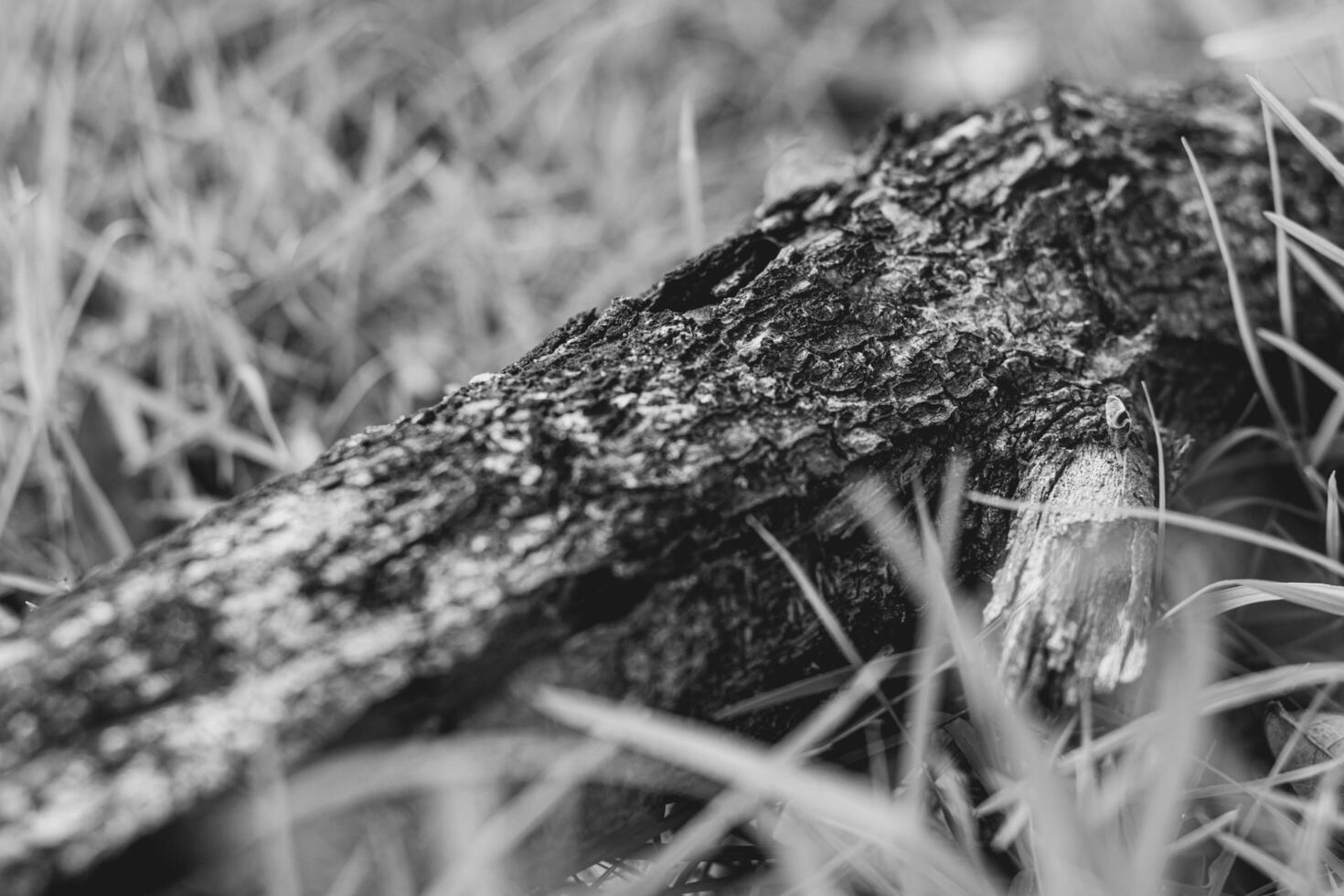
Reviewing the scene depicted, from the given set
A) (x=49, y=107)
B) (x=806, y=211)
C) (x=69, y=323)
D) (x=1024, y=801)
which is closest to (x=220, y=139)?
(x=49, y=107)

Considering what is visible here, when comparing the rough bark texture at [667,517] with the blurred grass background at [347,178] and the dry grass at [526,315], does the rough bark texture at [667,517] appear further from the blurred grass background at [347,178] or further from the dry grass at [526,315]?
the blurred grass background at [347,178]

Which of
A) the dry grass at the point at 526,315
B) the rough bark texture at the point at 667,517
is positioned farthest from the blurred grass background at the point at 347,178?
the rough bark texture at the point at 667,517

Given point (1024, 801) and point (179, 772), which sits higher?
point (179, 772)

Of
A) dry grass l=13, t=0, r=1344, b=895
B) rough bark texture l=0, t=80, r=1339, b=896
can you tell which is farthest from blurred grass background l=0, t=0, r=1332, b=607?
rough bark texture l=0, t=80, r=1339, b=896

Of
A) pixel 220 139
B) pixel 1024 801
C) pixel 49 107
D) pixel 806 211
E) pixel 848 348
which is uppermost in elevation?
pixel 49 107

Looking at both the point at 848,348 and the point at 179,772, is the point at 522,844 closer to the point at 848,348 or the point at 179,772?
the point at 179,772

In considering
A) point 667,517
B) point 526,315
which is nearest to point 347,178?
point 526,315
